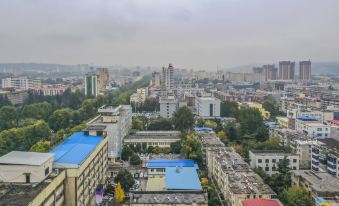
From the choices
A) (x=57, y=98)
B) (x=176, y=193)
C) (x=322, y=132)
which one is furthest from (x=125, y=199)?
(x=57, y=98)

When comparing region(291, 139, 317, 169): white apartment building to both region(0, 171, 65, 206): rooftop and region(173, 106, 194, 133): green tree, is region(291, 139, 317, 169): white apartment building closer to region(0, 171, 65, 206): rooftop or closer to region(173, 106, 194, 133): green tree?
region(173, 106, 194, 133): green tree

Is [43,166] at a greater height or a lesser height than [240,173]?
greater

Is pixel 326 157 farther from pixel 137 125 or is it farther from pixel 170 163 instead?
pixel 137 125

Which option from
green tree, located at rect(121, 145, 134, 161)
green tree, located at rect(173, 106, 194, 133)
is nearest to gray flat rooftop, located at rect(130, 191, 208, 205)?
green tree, located at rect(121, 145, 134, 161)

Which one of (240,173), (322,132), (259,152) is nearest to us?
(240,173)

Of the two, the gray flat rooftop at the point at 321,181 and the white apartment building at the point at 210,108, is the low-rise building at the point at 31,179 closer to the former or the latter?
the gray flat rooftop at the point at 321,181

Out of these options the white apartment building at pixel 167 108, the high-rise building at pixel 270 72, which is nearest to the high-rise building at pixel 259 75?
the high-rise building at pixel 270 72

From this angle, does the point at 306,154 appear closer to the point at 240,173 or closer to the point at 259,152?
the point at 259,152
